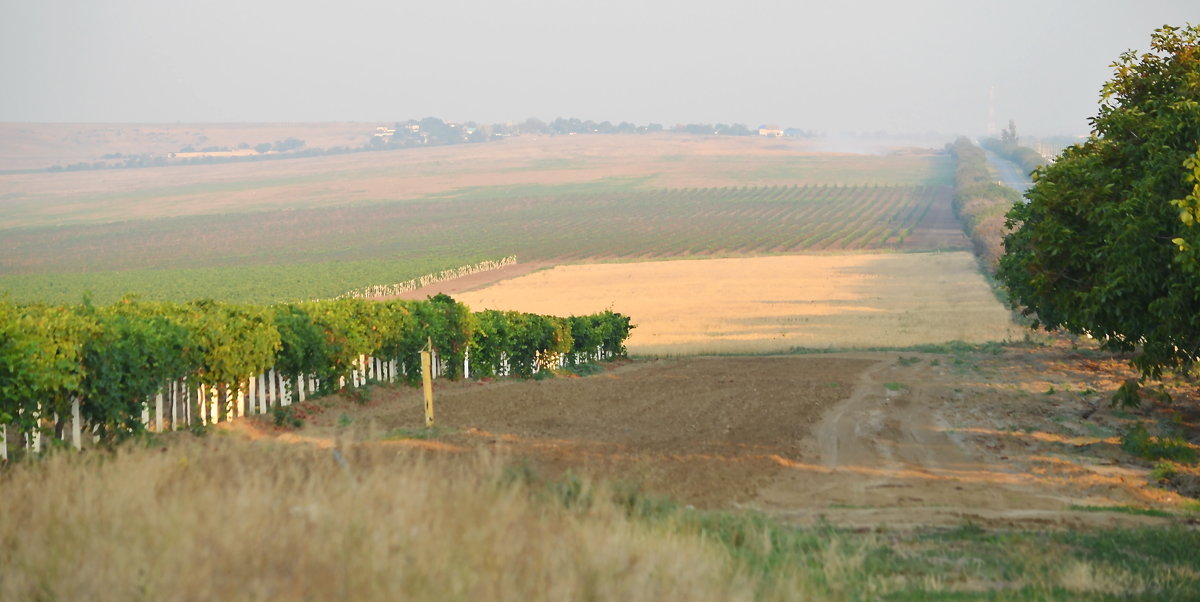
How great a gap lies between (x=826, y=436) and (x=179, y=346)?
12.5 m

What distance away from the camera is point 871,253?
106125 millimetres

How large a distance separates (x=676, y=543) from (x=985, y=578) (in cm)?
361

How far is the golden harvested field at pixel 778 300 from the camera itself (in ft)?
181

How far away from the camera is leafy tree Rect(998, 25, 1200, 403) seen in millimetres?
17375

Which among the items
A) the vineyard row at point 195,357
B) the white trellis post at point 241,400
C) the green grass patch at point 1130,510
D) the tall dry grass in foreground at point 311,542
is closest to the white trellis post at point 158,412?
the vineyard row at point 195,357

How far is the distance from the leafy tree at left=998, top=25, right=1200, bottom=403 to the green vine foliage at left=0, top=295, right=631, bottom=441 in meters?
14.7

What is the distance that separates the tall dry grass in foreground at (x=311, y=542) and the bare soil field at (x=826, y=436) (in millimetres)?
1964

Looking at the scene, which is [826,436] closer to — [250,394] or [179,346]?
[250,394]

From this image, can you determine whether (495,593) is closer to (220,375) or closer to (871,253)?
(220,375)

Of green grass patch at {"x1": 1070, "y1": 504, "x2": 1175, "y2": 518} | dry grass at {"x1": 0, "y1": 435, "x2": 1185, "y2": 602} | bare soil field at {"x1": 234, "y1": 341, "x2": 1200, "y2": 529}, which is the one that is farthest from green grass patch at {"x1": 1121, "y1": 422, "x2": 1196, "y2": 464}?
dry grass at {"x1": 0, "y1": 435, "x2": 1185, "y2": 602}

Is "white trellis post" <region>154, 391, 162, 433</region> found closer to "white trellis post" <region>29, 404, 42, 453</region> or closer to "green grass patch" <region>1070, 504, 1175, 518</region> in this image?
"white trellis post" <region>29, 404, 42, 453</region>

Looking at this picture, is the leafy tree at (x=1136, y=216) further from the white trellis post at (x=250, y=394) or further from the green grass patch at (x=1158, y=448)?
the white trellis post at (x=250, y=394)

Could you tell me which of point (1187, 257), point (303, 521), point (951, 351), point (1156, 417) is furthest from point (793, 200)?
point (303, 521)

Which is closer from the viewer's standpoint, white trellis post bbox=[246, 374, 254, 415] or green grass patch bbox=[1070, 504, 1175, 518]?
green grass patch bbox=[1070, 504, 1175, 518]
